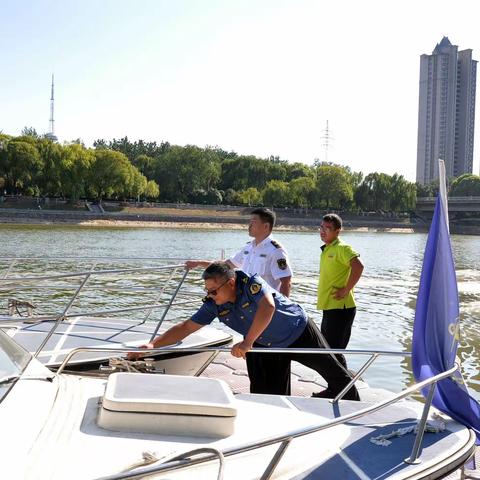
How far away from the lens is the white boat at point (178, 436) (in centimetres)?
262

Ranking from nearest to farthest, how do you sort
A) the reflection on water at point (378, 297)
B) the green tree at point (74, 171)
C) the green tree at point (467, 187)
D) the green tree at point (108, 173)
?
the reflection on water at point (378, 297), the green tree at point (74, 171), the green tree at point (108, 173), the green tree at point (467, 187)

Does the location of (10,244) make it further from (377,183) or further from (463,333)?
(377,183)

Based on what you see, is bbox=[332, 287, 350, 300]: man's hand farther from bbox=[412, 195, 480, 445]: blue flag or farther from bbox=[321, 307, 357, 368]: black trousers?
bbox=[412, 195, 480, 445]: blue flag

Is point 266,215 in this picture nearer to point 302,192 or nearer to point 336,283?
point 336,283

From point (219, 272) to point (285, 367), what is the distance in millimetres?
1060

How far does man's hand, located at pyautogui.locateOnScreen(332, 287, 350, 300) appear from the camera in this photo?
6.01 meters

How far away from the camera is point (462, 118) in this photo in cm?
16675

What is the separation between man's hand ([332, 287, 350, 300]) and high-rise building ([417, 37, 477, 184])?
162 meters

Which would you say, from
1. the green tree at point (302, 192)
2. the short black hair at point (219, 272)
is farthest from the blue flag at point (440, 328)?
the green tree at point (302, 192)

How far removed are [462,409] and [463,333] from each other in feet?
31.0

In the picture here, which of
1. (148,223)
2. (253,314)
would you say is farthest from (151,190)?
(253,314)

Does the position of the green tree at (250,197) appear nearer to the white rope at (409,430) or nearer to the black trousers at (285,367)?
the black trousers at (285,367)

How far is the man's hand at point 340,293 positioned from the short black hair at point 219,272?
7.56 feet

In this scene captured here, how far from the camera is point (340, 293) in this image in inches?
238
